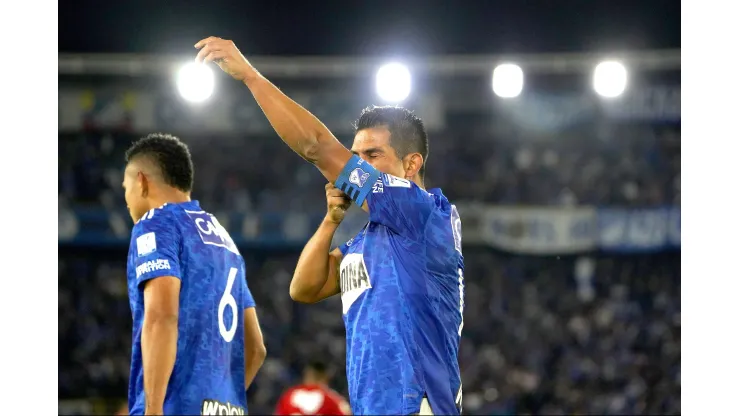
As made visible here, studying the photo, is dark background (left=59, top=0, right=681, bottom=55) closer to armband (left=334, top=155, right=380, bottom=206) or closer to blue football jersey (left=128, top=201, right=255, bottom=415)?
blue football jersey (left=128, top=201, right=255, bottom=415)

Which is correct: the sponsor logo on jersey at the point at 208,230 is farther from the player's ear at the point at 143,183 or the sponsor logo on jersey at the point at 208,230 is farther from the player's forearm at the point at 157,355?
the player's forearm at the point at 157,355

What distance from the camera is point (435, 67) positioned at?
20.5m

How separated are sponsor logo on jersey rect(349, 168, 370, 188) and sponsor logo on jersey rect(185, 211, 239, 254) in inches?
37.8

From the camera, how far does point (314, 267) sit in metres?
4.05

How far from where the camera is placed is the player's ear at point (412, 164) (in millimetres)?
3967

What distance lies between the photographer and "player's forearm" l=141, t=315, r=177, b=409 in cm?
390

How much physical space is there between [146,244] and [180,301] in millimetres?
293

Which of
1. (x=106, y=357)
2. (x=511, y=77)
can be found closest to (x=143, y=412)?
(x=511, y=77)

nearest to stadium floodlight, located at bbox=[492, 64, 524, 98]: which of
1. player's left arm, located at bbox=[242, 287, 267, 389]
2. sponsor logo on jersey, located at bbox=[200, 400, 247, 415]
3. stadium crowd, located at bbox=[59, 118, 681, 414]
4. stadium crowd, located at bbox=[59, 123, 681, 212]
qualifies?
stadium crowd, located at bbox=[59, 123, 681, 212]

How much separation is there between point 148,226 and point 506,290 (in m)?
16.6

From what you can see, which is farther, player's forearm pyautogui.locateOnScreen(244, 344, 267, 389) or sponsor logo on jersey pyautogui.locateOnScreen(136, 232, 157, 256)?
player's forearm pyautogui.locateOnScreen(244, 344, 267, 389)

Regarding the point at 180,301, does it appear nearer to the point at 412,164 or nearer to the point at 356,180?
the point at 356,180

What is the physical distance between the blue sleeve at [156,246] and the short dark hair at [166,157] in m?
0.24

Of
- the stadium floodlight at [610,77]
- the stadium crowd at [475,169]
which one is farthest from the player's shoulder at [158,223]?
the stadium crowd at [475,169]
